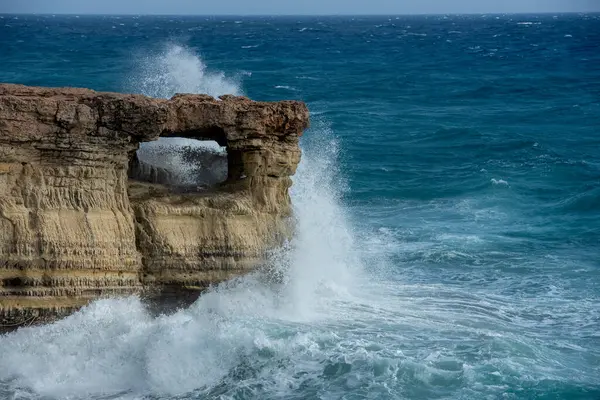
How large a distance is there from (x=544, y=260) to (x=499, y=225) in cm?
249

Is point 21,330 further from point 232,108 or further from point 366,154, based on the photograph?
point 366,154

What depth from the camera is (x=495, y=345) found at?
11938mm

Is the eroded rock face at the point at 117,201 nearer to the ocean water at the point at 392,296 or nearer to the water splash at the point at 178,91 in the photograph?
the ocean water at the point at 392,296

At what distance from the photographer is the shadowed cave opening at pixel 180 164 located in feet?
41.5

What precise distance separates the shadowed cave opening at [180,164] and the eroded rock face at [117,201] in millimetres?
557

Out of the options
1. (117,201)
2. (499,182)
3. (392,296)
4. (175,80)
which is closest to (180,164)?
(117,201)

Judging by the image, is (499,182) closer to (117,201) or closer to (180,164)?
(180,164)

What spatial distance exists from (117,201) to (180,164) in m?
2.08

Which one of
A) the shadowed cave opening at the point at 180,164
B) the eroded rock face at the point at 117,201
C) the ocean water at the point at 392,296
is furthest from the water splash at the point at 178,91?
the eroded rock face at the point at 117,201

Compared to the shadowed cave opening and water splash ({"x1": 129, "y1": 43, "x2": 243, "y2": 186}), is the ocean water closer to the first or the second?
water splash ({"x1": 129, "y1": 43, "x2": 243, "y2": 186})

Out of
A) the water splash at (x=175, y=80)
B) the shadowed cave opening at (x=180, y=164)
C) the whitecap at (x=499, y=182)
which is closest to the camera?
the shadowed cave opening at (x=180, y=164)

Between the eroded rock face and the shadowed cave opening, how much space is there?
557 mm

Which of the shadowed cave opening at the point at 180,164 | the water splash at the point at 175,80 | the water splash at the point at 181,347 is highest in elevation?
the shadowed cave opening at the point at 180,164

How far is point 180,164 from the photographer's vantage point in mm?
13312
